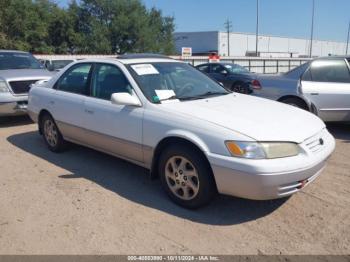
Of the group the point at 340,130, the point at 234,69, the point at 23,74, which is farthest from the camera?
the point at 234,69

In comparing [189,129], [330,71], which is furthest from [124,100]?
[330,71]

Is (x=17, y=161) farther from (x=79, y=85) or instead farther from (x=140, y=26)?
(x=140, y=26)

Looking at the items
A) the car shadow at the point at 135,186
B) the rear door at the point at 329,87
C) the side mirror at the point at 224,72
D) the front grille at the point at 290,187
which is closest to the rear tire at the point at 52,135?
the car shadow at the point at 135,186

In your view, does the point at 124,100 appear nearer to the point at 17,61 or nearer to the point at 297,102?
the point at 297,102

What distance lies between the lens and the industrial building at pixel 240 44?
76.2 m

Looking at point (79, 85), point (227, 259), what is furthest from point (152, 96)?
point (227, 259)

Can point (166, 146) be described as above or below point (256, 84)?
below

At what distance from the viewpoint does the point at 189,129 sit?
12.3 feet

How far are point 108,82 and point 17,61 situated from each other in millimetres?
5511

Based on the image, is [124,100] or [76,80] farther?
[76,80]

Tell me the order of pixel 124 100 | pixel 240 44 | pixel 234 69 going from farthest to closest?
pixel 240 44
pixel 234 69
pixel 124 100

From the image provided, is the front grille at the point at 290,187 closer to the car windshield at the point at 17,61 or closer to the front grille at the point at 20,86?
the front grille at the point at 20,86

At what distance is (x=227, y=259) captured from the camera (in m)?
3.07

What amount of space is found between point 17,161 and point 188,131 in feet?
10.4
